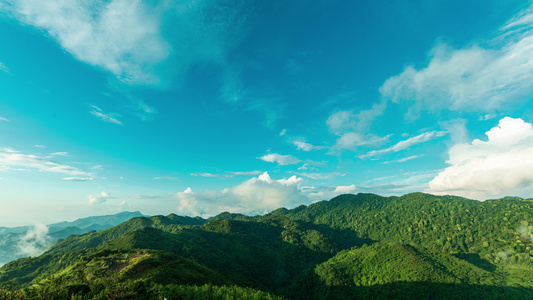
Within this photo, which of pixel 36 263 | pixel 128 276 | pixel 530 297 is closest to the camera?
pixel 128 276

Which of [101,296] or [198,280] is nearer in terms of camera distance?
[101,296]

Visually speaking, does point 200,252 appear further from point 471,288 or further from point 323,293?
point 471,288

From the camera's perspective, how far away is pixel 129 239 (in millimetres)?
177250

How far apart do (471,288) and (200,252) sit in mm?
214175

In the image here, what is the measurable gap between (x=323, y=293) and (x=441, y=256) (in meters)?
115

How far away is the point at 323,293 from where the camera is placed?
161m

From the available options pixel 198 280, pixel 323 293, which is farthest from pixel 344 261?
pixel 198 280

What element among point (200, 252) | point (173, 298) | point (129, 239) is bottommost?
point (200, 252)

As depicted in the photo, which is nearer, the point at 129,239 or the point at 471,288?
the point at 471,288

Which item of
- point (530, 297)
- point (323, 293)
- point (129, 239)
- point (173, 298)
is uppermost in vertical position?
point (173, 298)

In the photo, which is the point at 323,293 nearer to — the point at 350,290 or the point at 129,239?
the point at 350,290

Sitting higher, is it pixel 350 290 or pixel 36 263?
pixel 36 263

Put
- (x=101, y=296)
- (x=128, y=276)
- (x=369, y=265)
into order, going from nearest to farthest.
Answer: (x=101, y=296) < (x=128, y=276) < (x=369, y=265)

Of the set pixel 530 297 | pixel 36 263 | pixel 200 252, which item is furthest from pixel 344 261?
pixel 36 263
